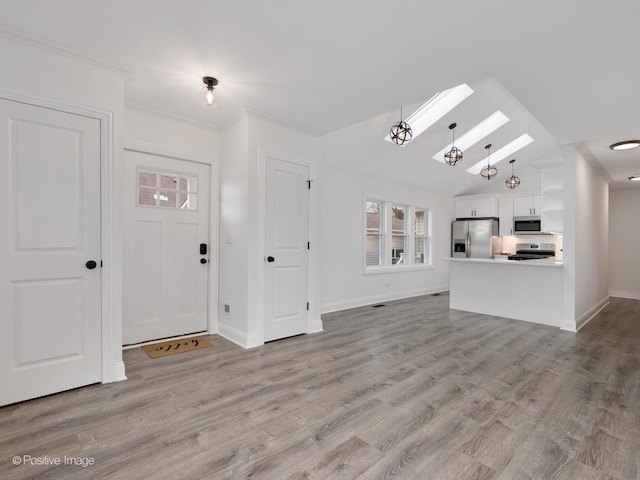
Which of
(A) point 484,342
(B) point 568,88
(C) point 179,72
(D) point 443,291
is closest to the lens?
(C) point 179,72

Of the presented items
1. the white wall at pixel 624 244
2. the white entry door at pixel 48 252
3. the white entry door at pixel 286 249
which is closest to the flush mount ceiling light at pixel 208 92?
the white entry door at pixel 48 252

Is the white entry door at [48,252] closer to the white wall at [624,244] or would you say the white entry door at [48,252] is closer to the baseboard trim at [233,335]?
the baseboard trim at [233,335]

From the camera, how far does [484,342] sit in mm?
3891

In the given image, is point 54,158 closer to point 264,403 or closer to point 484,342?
point 264,403

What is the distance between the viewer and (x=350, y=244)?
592cm

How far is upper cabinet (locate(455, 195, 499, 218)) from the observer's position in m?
7.99

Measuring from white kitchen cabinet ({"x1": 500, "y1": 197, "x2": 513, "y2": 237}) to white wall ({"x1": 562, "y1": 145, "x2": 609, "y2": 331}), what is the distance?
6.18ft

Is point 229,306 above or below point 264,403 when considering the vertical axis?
above

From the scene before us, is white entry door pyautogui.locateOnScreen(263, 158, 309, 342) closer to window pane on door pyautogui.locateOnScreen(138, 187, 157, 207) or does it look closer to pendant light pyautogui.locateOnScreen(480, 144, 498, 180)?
window pane on door pyautogui.locateOnScreen(138, 187, 157, 207)

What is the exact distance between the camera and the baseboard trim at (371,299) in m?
5.57

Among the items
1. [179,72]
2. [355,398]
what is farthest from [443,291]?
[179,72]

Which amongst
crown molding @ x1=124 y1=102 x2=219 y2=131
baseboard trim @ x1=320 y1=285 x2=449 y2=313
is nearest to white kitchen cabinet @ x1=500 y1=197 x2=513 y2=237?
baseboard trim @ x1=320 y1=285 x2=449 y2=313

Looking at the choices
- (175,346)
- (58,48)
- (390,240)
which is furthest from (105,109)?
(390,240)

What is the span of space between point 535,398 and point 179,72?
385 cm
